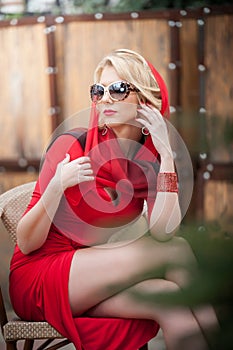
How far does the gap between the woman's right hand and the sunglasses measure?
0.13m

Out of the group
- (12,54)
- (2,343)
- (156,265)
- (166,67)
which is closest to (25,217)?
(156,265)

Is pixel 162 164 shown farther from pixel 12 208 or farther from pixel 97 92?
pixel 12 208

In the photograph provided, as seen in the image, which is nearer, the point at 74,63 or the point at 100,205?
the point at 100,205

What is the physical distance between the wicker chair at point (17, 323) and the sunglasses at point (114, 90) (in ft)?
1.72

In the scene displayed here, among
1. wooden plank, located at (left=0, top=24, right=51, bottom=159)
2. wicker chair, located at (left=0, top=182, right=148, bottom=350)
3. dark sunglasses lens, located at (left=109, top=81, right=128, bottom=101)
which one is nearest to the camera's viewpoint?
dark sunglasses lens, located at (left=109, top=81, right=128, bottom=101)

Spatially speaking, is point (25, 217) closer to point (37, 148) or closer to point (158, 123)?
point (158, 123)

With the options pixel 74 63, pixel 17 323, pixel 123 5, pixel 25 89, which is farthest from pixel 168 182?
pixel 123 5

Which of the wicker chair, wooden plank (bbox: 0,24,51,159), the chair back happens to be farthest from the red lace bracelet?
wooden plank (bbox: 0,24,51,159)

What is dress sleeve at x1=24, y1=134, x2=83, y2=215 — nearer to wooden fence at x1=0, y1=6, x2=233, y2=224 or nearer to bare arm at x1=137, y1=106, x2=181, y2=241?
bare arm at x1=137, y1=106, x2=181, y2=241

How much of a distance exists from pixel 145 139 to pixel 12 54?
2.53m

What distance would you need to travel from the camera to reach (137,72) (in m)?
1.18

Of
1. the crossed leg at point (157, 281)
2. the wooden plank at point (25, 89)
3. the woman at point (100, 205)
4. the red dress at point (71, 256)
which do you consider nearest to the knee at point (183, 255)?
the crossed leg at point (157, 281)

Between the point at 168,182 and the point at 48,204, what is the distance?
0.80ft

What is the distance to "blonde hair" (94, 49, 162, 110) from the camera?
1.17 meters
